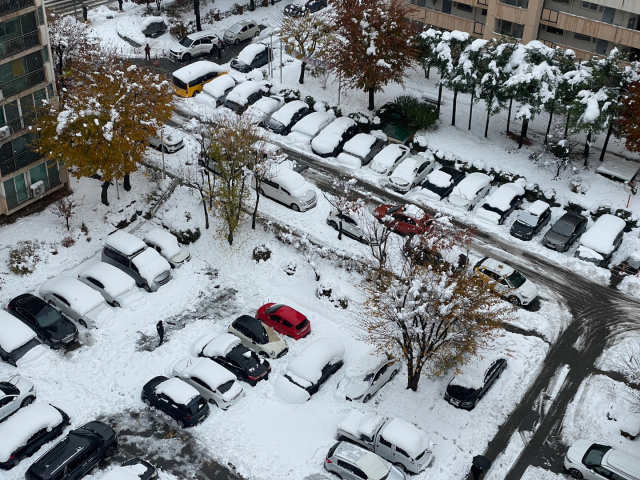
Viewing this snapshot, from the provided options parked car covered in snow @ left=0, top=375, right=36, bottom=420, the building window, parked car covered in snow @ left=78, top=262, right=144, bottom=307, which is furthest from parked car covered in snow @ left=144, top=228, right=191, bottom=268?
the building window

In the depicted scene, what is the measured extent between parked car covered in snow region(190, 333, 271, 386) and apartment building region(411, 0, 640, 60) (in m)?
37.5

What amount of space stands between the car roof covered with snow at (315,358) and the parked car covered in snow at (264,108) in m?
23.2

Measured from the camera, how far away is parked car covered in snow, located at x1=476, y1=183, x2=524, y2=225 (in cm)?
4753

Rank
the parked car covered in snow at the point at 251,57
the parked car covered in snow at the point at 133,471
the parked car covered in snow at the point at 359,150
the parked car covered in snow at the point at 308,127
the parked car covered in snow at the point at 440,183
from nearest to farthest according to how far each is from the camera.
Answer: the parked car covered in snow at the point at 133,471 → the parked car covered in snow at the point at 440,183 → the parked car covered in snow at the point at 359,150 → the parked car covered in snow at the point at 308,127 → the parked car covered in snow at the point at 251,57

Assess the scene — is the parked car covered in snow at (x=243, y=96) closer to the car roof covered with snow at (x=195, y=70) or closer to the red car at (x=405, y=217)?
the car roof covered with snow at (x=195, y=70)

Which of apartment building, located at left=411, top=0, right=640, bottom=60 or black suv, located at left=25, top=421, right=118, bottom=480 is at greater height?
apartment building, located at left=411, top=0, right=640, bottom=60

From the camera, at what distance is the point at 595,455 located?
1273 inches

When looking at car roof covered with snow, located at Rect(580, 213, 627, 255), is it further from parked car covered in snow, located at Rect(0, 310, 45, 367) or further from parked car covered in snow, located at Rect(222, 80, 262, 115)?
parked car covered in snow, located at Rect(0, 310, 45, 367)

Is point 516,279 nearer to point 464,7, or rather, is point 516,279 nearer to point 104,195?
point 104,195

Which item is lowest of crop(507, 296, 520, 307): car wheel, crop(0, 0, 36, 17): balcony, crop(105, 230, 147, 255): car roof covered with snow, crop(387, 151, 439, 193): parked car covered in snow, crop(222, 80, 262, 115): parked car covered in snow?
crop(507, 296, 520, 307): car wheel

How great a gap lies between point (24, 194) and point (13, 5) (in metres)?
11.3

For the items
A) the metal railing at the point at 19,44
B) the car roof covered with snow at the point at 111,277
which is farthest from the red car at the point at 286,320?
the metal railing at the point at 19,44

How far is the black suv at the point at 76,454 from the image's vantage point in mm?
31234

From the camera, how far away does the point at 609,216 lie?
153 feet
